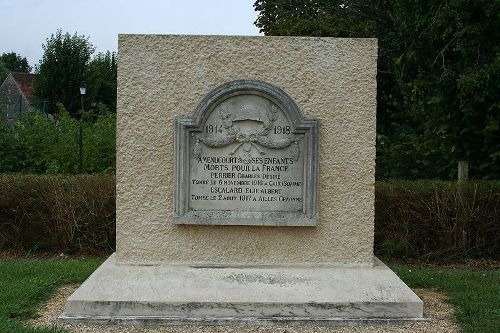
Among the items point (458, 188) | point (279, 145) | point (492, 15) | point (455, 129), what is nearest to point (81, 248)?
point (279, 145)

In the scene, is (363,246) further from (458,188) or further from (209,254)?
(458,188)

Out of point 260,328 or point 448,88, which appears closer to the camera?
point 260,328

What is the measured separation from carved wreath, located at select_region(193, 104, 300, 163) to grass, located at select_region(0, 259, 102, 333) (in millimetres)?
1999

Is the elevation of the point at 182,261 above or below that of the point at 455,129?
below

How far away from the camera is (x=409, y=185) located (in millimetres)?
9336

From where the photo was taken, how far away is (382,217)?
9.30 meters

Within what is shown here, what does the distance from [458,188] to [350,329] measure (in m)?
4.65

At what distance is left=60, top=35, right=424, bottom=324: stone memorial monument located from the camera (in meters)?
5.74

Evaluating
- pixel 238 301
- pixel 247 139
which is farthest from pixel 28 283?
pixel 247 139

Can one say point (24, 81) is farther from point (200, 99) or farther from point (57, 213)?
point (200, 99)

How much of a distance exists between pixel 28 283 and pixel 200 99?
2736 mm

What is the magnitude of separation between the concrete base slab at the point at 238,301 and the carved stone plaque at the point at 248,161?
0.64 meters

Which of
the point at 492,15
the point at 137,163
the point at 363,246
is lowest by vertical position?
the point at 363,246

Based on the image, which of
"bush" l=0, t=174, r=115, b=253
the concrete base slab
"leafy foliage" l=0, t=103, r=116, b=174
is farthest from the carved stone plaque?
"leafy foliage" l=0, t=103, r=116, b=174
